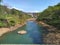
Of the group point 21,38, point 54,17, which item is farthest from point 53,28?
point 21,38

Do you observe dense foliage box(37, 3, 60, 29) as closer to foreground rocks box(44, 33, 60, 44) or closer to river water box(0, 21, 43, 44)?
river water box(0, 21, 43, 44)

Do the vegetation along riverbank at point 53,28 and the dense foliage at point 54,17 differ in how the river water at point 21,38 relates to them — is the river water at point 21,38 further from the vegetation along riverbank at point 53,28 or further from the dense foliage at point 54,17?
the dense foliage at point 54,17

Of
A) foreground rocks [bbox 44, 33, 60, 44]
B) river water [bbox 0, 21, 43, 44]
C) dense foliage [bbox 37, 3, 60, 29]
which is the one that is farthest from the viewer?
dense foliage [bbox 37, 3, 60, 29]

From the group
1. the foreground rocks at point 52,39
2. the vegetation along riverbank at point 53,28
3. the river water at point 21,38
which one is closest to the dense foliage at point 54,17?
the vegetation along riverbank at point 53,28

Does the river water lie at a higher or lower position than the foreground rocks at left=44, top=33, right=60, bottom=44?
lower

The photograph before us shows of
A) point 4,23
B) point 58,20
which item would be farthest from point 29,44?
point 4,23

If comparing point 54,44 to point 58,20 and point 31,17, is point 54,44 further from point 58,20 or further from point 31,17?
point 31,17

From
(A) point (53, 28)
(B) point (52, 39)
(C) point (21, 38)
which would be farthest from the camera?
(A) point (53, 28)

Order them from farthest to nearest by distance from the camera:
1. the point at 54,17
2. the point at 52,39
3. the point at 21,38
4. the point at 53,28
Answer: the point at 54,17 → the point at 53,28 → the point at 21,38 → the point at 52,39

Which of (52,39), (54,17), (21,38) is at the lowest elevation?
(21,38)

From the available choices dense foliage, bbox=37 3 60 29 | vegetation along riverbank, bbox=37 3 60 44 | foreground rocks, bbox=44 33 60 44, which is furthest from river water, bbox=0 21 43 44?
dense foliage, bbox=37 3 60 29

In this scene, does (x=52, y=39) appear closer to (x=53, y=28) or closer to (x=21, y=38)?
(x=21, y=38)
